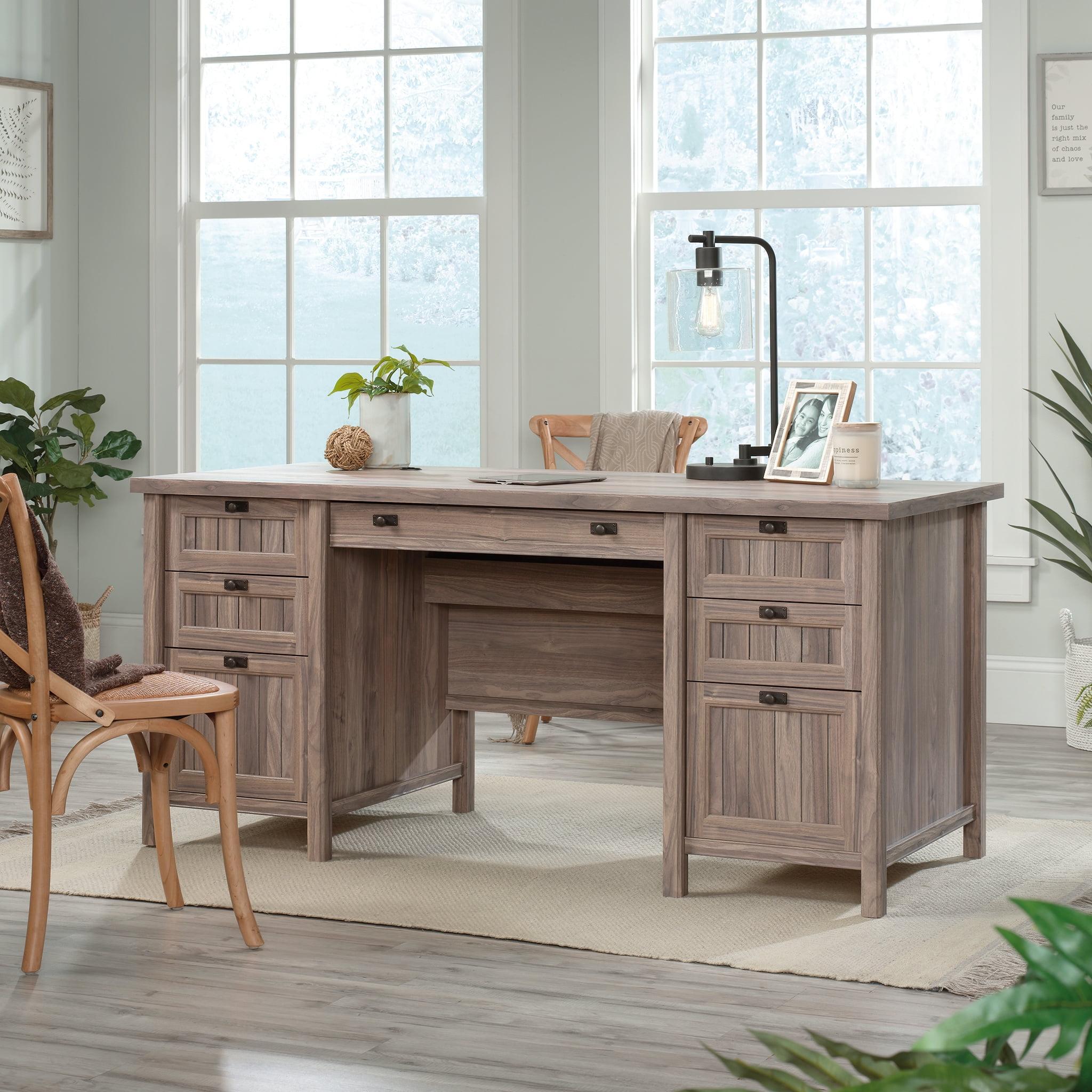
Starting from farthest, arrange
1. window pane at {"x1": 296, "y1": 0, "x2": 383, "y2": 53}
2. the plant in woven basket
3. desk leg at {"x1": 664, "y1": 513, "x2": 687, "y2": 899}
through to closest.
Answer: window pane at {"x1": 296, "y1": 0, "x2": 383, "y2": 53} → desk leg at {"x1": 664, "y1": 513, "x2": 687, "y2": 899} → the plant in woven basket

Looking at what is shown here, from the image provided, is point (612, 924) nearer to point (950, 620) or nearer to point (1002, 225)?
point (950, 620)

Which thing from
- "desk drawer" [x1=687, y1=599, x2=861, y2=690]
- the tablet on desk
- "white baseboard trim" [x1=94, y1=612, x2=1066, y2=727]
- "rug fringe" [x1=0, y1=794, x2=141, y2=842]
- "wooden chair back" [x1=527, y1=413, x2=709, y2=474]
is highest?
"wooden chair back" [x1=527, y1=413, x2=709, y2=474]

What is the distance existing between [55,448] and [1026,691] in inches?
126

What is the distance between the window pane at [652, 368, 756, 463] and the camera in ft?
17.1

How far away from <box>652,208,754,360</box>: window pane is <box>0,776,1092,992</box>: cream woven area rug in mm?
1834

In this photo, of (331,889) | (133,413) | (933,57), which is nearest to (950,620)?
(331,889)

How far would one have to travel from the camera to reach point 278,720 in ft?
11.1

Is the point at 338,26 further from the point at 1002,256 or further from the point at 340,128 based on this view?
the point at 1002,256

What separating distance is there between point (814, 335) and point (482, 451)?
1.14 meters

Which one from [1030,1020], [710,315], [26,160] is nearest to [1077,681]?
[710,315]

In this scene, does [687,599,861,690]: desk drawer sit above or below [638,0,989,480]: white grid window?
below

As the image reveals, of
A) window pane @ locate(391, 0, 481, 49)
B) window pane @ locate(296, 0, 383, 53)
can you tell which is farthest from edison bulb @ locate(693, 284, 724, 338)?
window pane @ locate(296, 0, 383, 53)

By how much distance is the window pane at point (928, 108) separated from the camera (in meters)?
4.95

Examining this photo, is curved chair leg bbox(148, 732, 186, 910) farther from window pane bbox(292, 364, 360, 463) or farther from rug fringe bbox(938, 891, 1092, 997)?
window pane bbox(292, 364, 360, 463)
